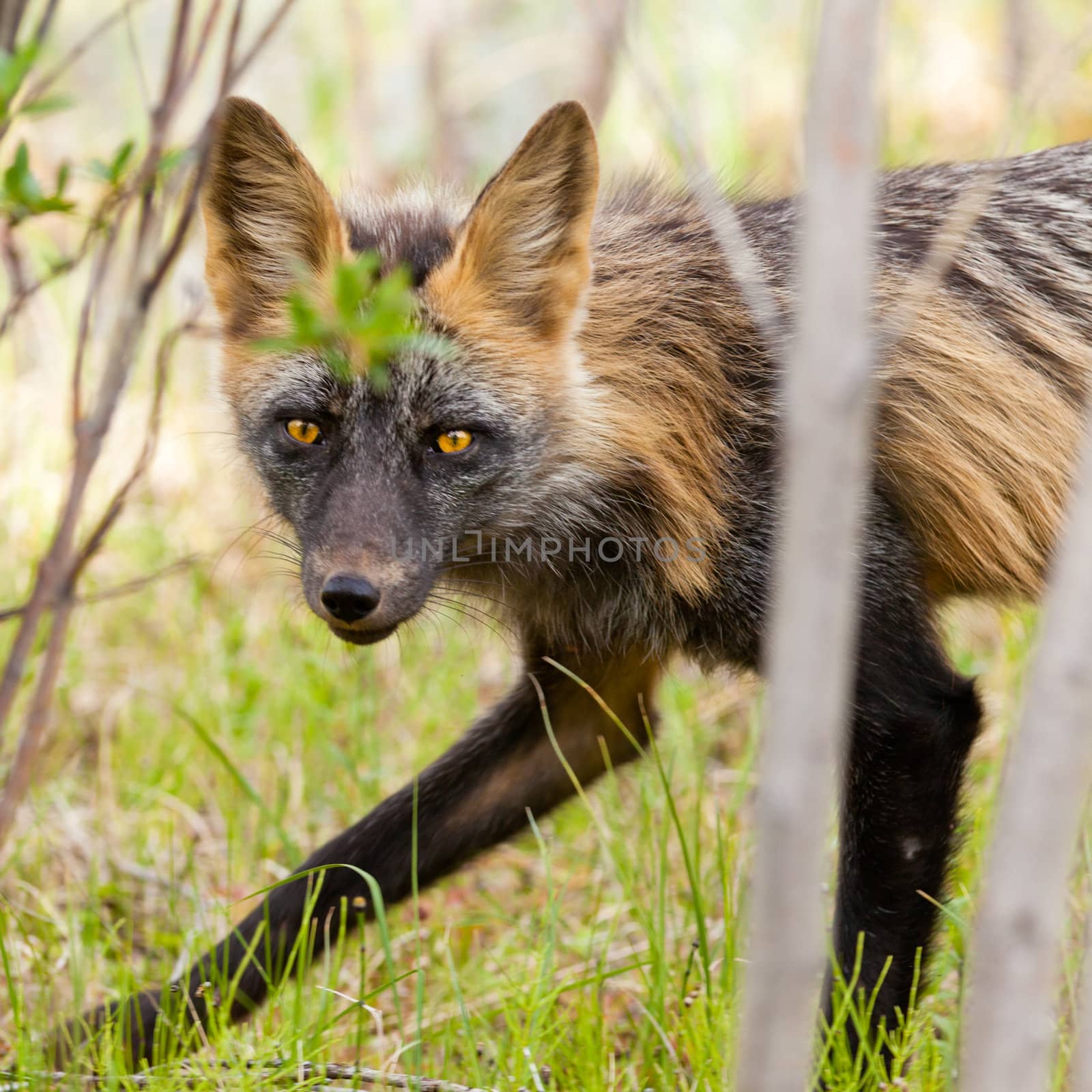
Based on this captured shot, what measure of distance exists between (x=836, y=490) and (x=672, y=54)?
10.3 metres

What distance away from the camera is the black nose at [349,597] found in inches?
145

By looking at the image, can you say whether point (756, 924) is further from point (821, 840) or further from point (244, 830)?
point (244, 830)

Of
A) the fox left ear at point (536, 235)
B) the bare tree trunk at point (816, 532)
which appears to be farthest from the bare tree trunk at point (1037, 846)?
the fox left ear at point (536, 235)

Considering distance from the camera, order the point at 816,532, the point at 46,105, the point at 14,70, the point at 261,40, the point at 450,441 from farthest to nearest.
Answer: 1. the point at 450,441
2. the point at 261,40
3. the point at 46,105
4. the point at 14,70
5. the point at 816,532

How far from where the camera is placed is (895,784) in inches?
163

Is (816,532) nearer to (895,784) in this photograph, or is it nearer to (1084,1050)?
(1084,1050)

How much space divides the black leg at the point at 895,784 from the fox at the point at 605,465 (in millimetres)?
10

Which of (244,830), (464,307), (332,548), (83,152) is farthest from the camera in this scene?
(83,152)

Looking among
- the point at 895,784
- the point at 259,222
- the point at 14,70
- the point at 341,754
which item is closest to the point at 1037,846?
the point at 895,784

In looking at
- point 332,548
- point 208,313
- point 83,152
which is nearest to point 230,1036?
point 332,548

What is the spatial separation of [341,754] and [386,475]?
2.31 metres

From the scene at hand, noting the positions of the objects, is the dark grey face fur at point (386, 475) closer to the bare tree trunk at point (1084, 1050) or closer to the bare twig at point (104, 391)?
the bare twig at point (104, 391)

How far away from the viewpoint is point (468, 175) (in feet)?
40.3

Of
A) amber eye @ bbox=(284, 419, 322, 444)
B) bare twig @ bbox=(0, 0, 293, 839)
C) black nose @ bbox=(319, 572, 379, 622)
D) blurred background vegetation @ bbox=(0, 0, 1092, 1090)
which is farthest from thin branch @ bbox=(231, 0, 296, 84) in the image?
black nose @ bbox=(319, 572, 379, 622)
